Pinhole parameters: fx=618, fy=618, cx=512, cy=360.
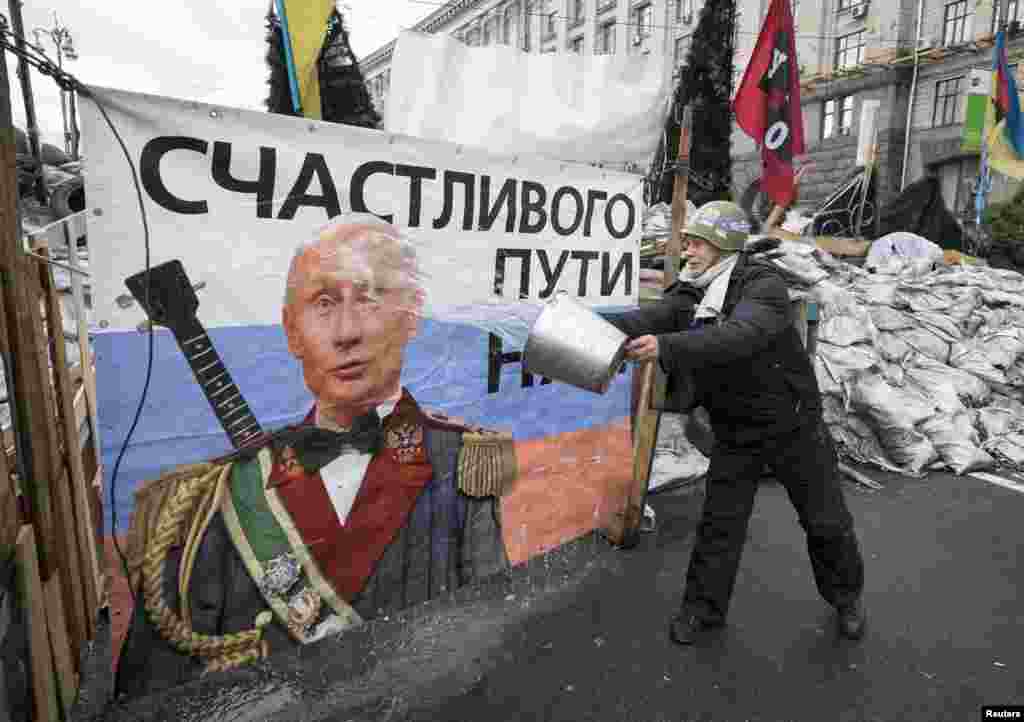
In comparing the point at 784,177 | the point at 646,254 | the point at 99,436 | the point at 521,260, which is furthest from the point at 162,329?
the point at 646,254

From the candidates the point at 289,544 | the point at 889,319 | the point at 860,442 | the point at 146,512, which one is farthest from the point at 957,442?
the point at 146,512

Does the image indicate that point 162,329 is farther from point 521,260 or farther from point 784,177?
point 784,177

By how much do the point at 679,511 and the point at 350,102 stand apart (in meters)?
4.34

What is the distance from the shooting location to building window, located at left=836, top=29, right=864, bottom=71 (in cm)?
2642

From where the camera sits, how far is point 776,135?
4613mm

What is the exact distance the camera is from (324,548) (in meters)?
2.41

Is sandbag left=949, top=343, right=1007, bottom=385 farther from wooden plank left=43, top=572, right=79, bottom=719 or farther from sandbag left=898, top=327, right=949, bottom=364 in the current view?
wooden plank left=43, top=572, right=79, bottom=719

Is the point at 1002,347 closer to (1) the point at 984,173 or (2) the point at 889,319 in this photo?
(2) the point at 889,319

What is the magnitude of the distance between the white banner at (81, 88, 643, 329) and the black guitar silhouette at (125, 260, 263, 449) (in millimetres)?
33

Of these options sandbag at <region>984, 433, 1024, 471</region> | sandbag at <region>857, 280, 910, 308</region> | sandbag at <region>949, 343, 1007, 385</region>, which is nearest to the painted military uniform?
sandbag at <region>984, 433, 1024, 471</region>

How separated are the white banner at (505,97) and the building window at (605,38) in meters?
37.5

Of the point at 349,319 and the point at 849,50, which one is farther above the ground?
the point at 849,50

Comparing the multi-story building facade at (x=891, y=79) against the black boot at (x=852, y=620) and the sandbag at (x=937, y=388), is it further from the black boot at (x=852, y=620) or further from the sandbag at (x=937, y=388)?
the black boot at (x=852, y=620)

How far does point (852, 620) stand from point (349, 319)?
253 cm
